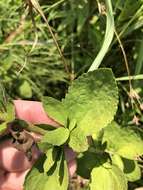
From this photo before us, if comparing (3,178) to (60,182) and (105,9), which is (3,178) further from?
(105,9)

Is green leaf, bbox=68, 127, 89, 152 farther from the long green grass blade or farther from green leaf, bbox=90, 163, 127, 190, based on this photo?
the long green grass blade

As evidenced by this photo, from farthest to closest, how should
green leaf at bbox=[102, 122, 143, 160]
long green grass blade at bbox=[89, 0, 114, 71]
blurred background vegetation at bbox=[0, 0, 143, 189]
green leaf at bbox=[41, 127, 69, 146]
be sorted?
1. blurred background vegetation at bbox=[0, 0, 143, 189]
2. long green grass blade at bbox=[89, 0, 114, 71]
3. green leaf at bbox=[102, 122, 143, 160]
4. green leaf at bbox=[41, 127, 69, 146]

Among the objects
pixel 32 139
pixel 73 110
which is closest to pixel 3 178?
pixel 32 139

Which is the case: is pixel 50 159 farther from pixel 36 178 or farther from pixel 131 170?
pixel 131 170

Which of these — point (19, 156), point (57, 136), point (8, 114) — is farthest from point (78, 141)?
point (19, 156)

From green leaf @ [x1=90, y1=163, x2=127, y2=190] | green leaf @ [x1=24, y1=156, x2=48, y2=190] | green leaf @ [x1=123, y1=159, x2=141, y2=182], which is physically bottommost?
green leaf @ [x1=123, y1=159, x2=141, y2=182]

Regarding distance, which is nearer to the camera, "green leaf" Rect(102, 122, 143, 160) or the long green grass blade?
"green leaf" Rect(102, 122, 143, 160)

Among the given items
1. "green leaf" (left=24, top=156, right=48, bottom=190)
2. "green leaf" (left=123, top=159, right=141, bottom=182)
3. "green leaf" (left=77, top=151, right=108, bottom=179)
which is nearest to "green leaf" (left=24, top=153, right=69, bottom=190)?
"green leaf" (left=24, top=156, right=48, bottom=190)
